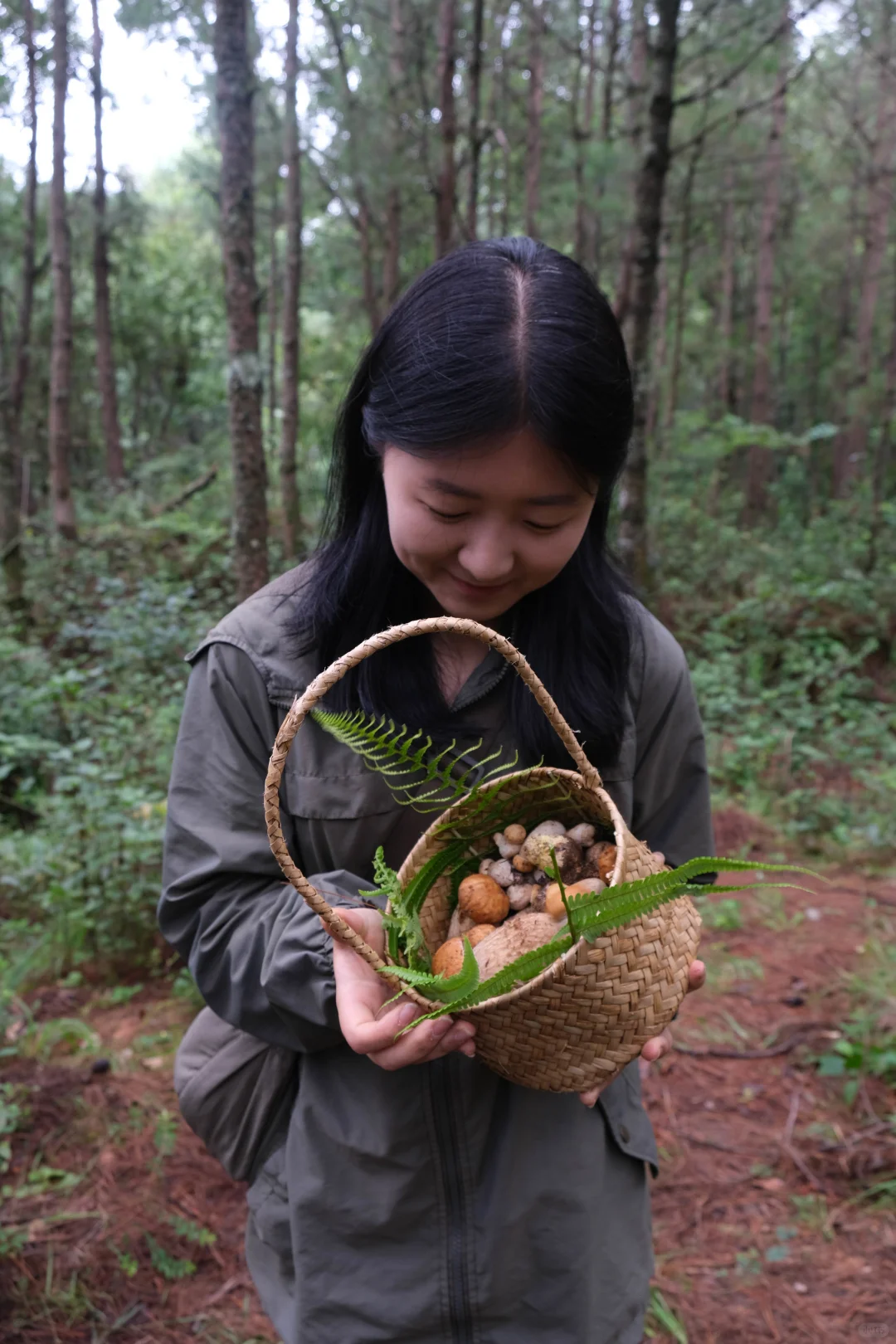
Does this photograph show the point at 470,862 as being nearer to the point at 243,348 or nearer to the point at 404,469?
the point at 404,469

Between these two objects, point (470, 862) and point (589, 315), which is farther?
point (470, 862)

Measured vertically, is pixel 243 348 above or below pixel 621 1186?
above

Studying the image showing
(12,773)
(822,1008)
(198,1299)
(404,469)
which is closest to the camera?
(404,469)

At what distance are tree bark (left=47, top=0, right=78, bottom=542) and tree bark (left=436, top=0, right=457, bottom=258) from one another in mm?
4341

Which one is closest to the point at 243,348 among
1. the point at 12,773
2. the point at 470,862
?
the point at 12,773

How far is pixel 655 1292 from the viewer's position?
217 cm

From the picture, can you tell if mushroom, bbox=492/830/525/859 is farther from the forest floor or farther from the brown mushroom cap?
the forest floor

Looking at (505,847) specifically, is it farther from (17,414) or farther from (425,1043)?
(17,414)

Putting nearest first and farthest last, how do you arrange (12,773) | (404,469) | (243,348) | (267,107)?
(404,469)
(243,348)
(12,773)
(267,107)

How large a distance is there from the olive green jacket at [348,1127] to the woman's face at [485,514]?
0.19 m

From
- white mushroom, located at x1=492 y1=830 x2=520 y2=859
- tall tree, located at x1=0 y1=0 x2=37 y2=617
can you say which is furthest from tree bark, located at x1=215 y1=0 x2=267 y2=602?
tall tree, located at x1=0 y1=0 x2=37 y2=617

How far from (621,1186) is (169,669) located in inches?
179

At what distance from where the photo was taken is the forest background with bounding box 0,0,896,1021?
4191 millimetres

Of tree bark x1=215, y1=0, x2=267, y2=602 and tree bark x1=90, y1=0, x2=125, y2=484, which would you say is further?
tree bark x1=90, y1=0, x2=125, y2=484
